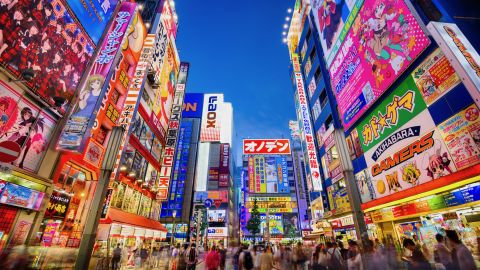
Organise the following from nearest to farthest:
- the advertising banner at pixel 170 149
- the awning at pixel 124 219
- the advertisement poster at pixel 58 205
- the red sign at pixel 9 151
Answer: the red sign at pixel 9 151, the advertisement poster at pixel 58 205, the awning at pixel 124 219, the advertising banner at pixel 170 149

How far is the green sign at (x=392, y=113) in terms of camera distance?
11.0m

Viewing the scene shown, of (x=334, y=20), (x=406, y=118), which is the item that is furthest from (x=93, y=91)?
(x=334, y=20)

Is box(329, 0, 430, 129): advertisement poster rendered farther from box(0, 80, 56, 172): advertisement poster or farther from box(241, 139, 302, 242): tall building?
box(241, 139, 302, 242): tall building

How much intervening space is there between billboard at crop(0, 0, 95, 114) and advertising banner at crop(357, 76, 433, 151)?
57.5 feet

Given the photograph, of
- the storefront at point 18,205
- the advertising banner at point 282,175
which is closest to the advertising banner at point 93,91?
the storefront at point 18,205

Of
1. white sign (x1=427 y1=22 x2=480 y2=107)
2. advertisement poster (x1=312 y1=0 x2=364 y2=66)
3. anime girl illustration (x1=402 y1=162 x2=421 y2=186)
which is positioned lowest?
anime girl illustration (x1=402 y1=162 x2=421 y2=186)

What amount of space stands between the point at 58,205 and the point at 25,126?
6077mm

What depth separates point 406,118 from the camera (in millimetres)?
11484

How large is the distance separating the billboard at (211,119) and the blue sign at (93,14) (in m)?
53.5

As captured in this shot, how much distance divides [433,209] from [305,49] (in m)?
26.9

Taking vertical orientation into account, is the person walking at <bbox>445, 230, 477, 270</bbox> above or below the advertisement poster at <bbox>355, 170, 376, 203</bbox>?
below

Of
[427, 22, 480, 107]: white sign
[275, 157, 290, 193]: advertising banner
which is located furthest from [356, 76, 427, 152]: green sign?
[275, 157, 290, 193]: advertising banner

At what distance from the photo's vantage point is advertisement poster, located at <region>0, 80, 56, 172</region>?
8.10 m

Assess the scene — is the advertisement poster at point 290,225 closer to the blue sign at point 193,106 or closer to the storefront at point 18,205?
the blue sign at point 193,106
